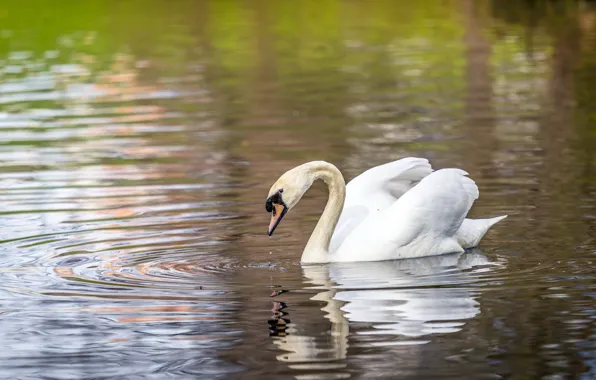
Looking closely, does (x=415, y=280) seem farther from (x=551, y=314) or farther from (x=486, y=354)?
(x=486, y=354)

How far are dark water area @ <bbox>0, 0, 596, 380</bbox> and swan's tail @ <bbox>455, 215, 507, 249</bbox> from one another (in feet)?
0.41

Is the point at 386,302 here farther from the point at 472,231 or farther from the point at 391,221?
the point at 472,231

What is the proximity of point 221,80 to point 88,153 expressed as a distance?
9.17 m

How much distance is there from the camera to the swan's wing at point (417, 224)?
420 inches

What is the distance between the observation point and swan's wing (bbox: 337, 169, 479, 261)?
10.7 m

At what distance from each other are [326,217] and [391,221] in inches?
20.9

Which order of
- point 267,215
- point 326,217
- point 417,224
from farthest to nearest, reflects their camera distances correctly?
point 267,215 → point 326,217 → point 417,224

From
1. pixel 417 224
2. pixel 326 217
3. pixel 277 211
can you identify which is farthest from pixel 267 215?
pixel 417 224

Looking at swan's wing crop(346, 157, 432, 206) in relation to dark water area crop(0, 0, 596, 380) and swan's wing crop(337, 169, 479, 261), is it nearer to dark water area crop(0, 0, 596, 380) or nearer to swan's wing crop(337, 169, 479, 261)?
swan's wing crop(337, 169, 479, 261)

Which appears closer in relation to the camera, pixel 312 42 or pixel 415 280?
pixel 415 280

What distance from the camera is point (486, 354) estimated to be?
26.1 feet

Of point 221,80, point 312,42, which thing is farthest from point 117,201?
point 312,42

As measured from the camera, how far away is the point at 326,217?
10.9 metres

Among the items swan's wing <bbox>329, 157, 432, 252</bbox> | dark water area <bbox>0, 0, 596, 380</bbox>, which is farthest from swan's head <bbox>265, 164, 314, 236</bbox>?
swan's wing <bbox>329, 157, 432, 252</bbox>
